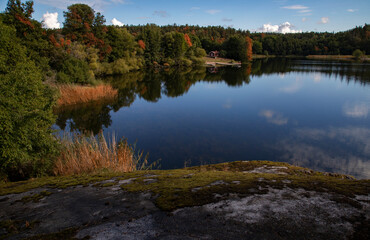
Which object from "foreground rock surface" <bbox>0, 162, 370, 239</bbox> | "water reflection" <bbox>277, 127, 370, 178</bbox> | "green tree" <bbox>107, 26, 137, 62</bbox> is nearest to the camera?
"foreground rock surface" <bbox>0, 162, 370, 239</bbox>

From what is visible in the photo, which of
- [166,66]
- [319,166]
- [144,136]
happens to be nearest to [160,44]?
[166,66]

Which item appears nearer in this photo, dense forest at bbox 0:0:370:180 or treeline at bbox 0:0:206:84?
dense forest at bbox 0:0:370:180

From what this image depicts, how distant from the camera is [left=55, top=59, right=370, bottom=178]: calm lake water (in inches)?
512

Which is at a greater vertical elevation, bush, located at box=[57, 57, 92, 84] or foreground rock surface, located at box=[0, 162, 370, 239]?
bush, located at box=[57, 57, 92, 84]

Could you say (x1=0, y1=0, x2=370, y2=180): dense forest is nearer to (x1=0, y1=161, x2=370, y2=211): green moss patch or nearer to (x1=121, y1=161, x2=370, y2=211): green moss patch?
(x1=0, y1=161, x2=370, y2=211): green moss patch

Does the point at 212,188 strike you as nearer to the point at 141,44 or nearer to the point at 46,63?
the point at 46,63

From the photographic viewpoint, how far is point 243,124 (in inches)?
748

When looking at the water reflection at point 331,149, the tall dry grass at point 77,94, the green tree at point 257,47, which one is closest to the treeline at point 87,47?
the tall dry grass at point 77,94

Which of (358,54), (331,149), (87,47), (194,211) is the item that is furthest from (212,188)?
(358,54)

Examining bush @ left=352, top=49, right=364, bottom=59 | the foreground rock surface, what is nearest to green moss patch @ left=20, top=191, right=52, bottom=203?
the foreground rock surface

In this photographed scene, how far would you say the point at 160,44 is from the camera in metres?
74.6

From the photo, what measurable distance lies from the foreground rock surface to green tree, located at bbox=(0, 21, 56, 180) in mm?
3134

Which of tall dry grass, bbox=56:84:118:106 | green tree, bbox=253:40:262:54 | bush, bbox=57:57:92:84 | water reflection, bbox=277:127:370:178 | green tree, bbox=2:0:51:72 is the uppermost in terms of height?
green tree, bbox=253:40:262:54

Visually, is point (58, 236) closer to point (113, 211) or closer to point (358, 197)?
point (113, 211)
